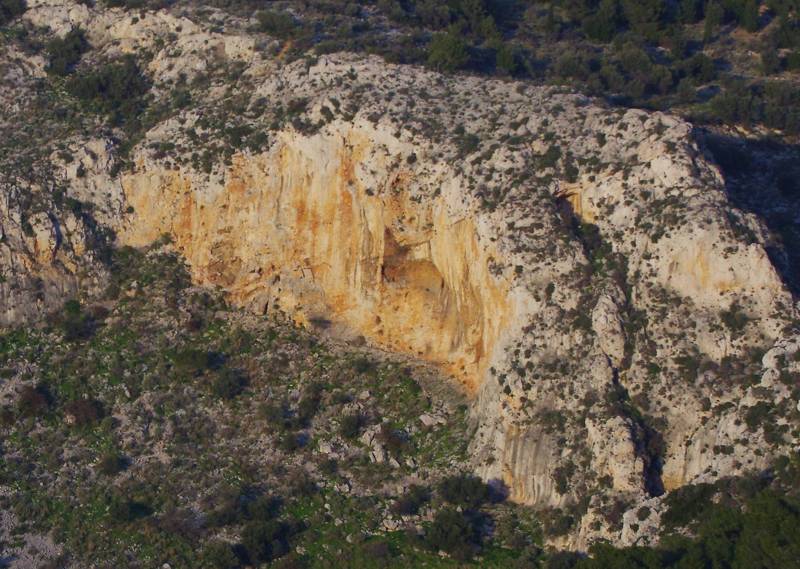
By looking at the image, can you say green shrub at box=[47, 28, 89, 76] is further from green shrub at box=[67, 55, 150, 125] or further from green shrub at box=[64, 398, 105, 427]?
green shrub at box=[64, 398, 105, 427]

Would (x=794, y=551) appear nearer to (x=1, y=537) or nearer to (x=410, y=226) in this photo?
(x=410, y=226)

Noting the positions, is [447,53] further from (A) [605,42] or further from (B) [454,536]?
(B) [454,536]

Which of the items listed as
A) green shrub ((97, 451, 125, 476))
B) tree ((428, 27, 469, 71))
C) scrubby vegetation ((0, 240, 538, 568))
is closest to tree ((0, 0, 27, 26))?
scrubby vegetation ((0, 240, 538, 568))

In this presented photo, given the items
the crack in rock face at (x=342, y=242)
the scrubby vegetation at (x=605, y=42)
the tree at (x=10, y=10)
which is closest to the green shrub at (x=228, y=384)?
the crack in rock face at (x=342, y=242)

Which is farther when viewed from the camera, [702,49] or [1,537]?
[702,49]

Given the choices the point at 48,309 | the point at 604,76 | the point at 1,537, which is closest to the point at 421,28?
the point at 604,76
